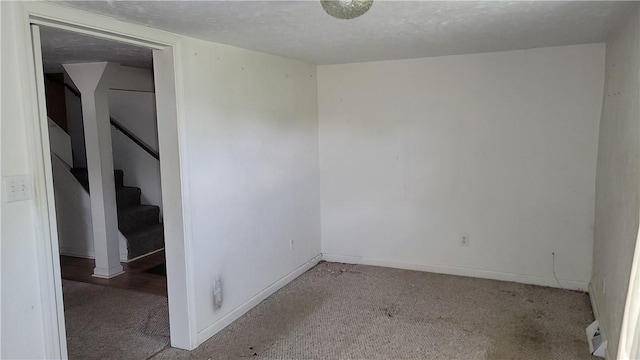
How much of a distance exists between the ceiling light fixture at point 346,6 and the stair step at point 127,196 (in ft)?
13.8

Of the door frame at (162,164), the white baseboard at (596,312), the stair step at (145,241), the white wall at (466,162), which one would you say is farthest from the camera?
the stair step at (145,241)

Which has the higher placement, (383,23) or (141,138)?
(383,23)

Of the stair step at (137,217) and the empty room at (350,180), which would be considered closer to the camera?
the empty room at (350,180)

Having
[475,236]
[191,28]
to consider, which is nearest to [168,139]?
[191,28]

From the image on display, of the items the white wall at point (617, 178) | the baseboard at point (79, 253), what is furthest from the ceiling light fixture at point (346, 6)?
the baseboard at point (79, 253)

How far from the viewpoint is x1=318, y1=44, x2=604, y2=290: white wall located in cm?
356

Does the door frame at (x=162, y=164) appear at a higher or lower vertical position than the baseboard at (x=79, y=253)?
higher

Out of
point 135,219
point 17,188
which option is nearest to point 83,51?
point 17,188

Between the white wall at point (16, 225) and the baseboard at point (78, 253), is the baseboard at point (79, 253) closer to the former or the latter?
the baseboard at point (78, 253)

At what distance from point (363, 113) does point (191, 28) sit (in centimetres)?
211

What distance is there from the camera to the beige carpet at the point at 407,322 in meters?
2.72

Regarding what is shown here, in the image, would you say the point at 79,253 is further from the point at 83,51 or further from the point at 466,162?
the point at 466,162

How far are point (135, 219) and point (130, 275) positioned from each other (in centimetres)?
87

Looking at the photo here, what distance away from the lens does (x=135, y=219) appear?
4.92 m
